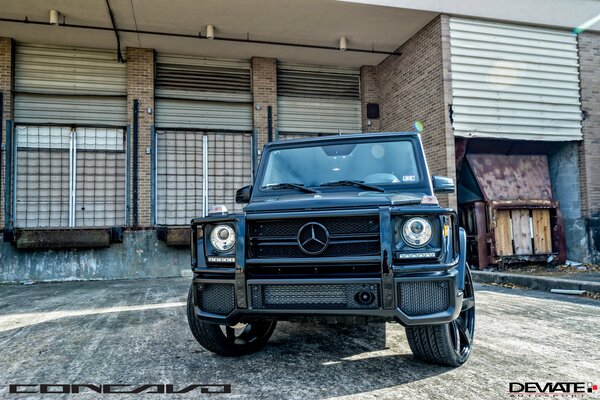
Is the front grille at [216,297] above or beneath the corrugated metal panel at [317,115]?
beneath

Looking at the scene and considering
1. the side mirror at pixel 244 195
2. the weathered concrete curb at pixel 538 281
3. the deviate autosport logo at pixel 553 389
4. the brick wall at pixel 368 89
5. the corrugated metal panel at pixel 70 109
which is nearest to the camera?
the deviate autosport logo at pixel 553 389

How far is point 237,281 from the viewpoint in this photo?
2.86 m

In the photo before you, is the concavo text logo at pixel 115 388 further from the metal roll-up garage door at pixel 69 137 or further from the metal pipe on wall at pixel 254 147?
the metal pipe on wall at pixel 254 147

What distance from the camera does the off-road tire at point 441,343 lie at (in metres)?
2.83

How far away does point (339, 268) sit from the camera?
9.12 ft

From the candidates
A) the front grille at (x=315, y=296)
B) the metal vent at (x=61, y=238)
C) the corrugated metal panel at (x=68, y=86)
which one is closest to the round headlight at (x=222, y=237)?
the front grille at (x=315, y=296)

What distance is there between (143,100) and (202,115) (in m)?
1.54

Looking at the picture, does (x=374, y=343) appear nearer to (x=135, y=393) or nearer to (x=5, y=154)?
(x=135, y=393)

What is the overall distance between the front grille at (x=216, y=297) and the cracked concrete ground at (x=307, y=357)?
0.47 meters

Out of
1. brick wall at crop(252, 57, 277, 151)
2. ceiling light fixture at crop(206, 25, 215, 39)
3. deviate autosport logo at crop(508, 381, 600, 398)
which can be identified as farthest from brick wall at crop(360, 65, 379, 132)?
deviate autosport logo at crop(508, 381, 600, 398)

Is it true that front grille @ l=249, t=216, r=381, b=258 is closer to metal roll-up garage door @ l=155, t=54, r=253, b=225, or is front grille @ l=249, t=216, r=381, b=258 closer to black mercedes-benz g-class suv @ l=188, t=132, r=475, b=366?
black mercedes-benz g-class suv @ l=188, t=132, r=475, b=366

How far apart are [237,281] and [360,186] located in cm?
132

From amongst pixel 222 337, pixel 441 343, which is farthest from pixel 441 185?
pixel 222 337

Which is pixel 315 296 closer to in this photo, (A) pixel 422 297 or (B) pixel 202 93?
(A) pixel 422 297
